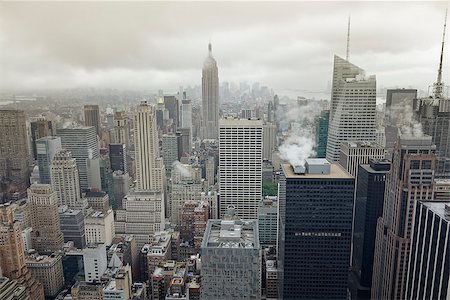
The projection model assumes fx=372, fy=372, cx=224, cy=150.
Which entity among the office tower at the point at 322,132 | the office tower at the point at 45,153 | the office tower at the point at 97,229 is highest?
the office tower at the point at 322,132

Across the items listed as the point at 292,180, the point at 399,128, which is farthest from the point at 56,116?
the point at 399,128

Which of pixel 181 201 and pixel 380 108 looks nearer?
pixel 380 108

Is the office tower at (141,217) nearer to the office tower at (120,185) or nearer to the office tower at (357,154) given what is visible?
the office tower at (120,185)

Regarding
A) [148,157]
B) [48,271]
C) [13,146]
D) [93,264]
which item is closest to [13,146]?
[13,146]

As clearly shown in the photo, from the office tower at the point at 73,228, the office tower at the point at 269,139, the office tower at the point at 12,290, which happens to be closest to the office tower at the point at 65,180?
the office tower at the point at 73,228

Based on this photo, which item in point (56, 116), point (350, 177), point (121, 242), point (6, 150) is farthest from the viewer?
point (121, 242)

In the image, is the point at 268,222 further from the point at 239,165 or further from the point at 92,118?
the point at 92,118

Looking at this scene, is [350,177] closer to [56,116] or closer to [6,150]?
[56,116]
